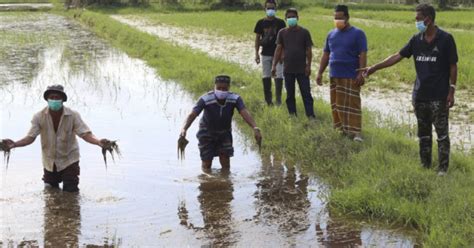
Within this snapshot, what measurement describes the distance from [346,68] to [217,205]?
2353mm

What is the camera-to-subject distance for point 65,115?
18.5 feet

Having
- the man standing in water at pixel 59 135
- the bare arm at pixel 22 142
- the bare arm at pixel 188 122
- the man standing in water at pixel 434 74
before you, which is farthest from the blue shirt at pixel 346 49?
the bare arm at pixel 22 142

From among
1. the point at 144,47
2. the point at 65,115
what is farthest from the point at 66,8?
the point at 65,115

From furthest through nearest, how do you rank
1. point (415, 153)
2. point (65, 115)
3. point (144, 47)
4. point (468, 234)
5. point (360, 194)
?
point (144, 47)
point (415, 153)
point (65, 115)
point (360, 194)
point (468, 234)

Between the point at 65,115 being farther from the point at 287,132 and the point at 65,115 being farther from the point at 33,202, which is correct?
the point at 287,132

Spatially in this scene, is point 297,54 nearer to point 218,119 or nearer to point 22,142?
point 218,119

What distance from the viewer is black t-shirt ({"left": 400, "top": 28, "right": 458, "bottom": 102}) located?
547 centimetres

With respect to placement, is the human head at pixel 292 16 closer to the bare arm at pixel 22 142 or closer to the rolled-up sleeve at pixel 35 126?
the rolled-up sleeve at pixel 35 126

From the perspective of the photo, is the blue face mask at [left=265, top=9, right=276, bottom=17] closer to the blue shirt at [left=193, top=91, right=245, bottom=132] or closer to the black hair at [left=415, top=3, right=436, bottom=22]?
the blue shirt at [left=193, top=91, right=245, bottom=132]

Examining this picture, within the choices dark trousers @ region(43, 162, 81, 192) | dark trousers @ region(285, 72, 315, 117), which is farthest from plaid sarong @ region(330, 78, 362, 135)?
dark trousers @ region(43, 162, 81, 192)

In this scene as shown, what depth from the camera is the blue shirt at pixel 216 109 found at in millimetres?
6344

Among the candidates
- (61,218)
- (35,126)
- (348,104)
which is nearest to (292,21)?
(348,104)

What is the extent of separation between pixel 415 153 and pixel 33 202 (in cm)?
366

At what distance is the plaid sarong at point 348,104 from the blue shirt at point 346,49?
0.33 ft
